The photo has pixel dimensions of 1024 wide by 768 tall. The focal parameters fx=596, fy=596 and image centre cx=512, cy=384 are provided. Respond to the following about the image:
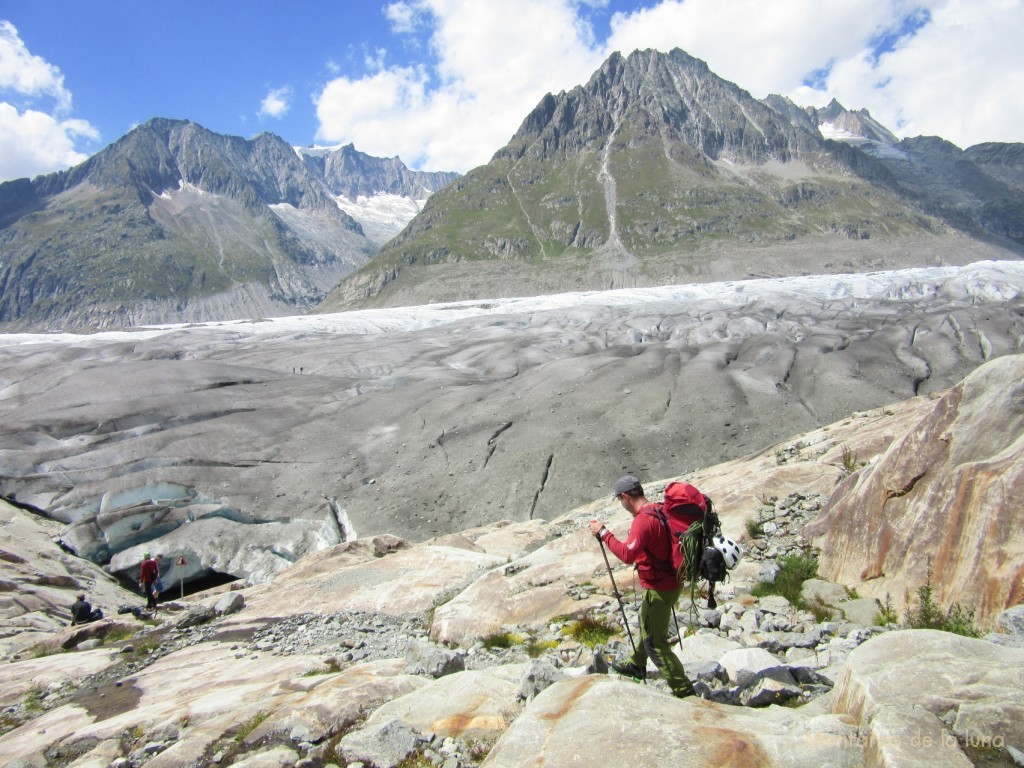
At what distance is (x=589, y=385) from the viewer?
4344 centimetres

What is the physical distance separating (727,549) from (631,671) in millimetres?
1928

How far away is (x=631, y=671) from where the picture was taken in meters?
6.81

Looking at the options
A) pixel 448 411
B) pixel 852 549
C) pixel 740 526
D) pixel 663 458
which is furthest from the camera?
pixel 448 411

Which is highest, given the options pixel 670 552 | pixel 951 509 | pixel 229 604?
pixel 670 552

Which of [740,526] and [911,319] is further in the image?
[911,319]

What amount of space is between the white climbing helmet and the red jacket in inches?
19.1

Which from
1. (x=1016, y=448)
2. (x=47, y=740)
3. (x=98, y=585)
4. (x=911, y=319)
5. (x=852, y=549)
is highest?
(x=911, y=319)

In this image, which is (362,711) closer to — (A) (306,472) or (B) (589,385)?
(A) (306,472)

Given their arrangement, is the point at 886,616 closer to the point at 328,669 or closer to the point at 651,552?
the point at 651,552

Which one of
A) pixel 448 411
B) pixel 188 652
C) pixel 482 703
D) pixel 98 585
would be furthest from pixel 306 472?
pixel 482 703

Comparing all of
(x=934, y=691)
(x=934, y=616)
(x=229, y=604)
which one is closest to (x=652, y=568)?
(x=934, y=691)

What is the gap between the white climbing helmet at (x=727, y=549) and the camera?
238 inches

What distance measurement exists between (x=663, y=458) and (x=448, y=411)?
1524cm

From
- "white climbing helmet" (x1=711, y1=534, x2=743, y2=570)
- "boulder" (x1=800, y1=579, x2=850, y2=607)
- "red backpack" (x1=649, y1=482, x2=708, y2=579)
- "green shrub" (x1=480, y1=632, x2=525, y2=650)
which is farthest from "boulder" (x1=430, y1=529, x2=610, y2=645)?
"white climbing helmet" (x1=711, y1=534, x2=743, y2=570)
